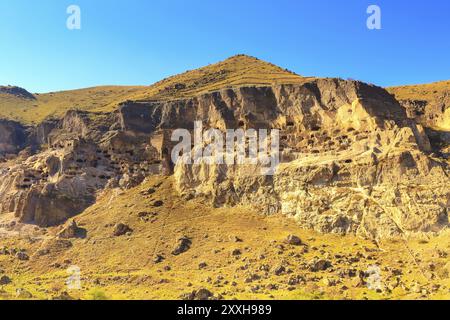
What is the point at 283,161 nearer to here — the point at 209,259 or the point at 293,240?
the point at 293,240

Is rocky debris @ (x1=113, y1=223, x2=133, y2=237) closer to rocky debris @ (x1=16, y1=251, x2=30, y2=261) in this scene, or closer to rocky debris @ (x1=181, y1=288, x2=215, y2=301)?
rocky debris @ (x1=16, y1=251, x2=30, y2=261)

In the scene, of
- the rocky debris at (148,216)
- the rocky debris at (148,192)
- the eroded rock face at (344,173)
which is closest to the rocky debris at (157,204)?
the rocky debris at (148,216)

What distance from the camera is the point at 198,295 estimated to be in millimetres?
46125

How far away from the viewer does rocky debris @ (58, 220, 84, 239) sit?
2652 inches

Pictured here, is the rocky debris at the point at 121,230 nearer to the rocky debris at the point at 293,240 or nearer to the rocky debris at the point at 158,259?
the rocky debris at the point at 158,259

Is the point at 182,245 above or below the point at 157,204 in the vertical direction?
below

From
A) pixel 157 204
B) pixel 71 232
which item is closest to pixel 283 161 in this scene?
pixel 157 204

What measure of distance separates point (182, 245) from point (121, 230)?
1005 centimetres

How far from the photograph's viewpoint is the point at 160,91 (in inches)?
4350

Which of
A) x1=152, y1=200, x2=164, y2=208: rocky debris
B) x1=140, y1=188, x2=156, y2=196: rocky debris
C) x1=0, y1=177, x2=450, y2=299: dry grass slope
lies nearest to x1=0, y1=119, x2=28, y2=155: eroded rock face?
x1=0, y1=177, x2=450, y2=299: dry grass slope

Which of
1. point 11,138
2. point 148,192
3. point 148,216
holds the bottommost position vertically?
point 148,216

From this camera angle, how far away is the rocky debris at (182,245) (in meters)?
61.0

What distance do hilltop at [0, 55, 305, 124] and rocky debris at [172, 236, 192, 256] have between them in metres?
43.3

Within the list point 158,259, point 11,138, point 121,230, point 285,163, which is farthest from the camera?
point 11,138
